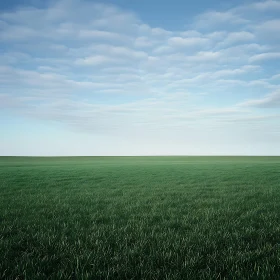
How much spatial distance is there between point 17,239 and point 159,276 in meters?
4.55

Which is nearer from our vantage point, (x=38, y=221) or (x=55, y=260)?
(x=55, y=260)

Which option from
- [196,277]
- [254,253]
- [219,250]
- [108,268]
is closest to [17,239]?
[108,268]

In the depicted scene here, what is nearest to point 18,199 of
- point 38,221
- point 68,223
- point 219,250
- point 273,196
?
point 38,221

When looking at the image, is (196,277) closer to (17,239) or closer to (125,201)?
(17,239)

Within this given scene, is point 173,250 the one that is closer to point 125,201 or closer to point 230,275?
point 230,275

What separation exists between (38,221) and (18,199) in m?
6.05

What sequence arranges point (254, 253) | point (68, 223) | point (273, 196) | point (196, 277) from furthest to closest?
point (273, 196) < point (68, 223) < point (254, 253) < point (196, 277)

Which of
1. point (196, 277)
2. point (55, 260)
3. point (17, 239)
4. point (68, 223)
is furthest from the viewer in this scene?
point (68, 223)

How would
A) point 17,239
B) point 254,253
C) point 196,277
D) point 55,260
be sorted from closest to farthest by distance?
point 196,277 → point 55,260 → point 254,253 → point 17,239

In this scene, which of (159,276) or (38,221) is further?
(38,221)

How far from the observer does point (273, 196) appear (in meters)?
16.1

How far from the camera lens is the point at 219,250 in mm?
6742

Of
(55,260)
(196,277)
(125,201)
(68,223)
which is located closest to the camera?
(196,277)

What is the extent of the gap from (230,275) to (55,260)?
3.96 meters
